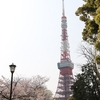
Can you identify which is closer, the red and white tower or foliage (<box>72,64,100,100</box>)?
foliage (<box>72,64,100,100</box>)

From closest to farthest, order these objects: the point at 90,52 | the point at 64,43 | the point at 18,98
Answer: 1. the point at 18,98
2. the point at 90,52
3. the point at 64,43

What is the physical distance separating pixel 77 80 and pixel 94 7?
1709 centimetres

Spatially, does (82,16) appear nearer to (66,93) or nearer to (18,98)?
(18,98)

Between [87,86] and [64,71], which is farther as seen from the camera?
[64,71]

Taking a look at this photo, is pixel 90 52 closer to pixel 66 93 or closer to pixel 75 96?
pixel 75 96

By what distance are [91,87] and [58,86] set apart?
208 feet

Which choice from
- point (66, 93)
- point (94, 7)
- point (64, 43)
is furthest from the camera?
point (64, 43)

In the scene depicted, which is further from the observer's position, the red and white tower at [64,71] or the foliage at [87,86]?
the red and white tower at [64,71]

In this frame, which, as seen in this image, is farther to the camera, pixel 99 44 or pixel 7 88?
pixel 7 88

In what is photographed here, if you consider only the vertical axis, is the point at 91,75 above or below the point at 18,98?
above

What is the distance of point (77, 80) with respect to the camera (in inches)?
1088

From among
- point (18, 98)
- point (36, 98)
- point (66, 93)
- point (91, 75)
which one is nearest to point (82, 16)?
point (18, 98)

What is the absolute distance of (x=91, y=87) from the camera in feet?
84.6

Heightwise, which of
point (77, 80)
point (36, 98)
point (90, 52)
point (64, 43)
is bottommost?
point (36, 98)
